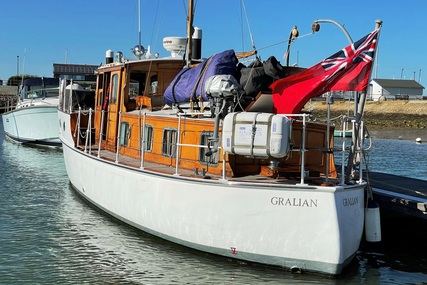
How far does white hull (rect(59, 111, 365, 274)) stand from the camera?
8.60 m

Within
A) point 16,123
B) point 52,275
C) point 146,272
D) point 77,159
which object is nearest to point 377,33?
point 146,272

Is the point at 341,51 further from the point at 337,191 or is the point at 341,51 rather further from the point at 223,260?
the point at 223,260

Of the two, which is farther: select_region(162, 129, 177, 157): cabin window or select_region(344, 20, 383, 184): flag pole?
select_region(162, 129, 177, 157): cabin window

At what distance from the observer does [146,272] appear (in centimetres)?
958

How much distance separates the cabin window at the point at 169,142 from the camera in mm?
11406

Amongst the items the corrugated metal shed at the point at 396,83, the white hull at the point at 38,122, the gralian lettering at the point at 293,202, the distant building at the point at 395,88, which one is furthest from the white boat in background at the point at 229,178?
the corrugated metal shed at the point at 396,83

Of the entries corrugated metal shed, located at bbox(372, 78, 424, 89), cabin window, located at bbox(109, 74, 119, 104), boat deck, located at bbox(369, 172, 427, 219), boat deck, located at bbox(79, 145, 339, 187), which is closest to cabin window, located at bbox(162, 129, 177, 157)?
boat deck, located at bbox(79, 145, 339, 187)

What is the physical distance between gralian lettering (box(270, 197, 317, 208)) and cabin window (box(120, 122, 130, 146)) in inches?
222

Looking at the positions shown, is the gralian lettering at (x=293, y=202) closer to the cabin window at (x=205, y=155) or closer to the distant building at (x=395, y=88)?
the cabin window at (x=205, y=155)

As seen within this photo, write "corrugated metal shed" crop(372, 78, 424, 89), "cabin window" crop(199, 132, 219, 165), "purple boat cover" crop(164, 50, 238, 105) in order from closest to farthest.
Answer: "cabin window" crop(199, 132, 219, 165)
"purple boat cover" crop(164, 50, 238, 105)
"corrugated metal shed" crop(372, 78, 424, 89)

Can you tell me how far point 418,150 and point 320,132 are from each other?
105 ft

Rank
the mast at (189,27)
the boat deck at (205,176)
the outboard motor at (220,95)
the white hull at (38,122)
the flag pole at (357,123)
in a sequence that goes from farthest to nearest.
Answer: the white hull at (38,122) → the mast at (189,27) → the outboard motor at (220,95) → the boat deck at (205,176) → the flag pole at (357,123)

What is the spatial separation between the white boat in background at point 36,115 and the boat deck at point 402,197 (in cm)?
2144

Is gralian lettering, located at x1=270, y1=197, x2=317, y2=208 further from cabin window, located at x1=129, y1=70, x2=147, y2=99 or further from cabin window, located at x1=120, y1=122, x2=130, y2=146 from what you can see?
cabin window, located at x1=129, y1=70, x2=147, y2=99
